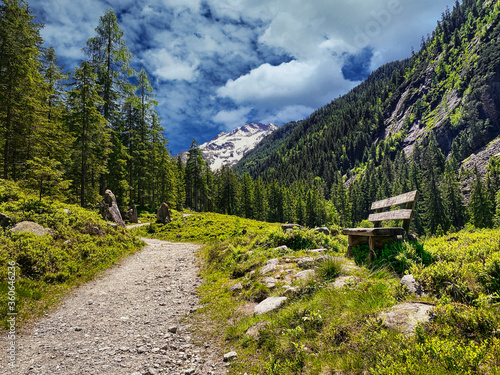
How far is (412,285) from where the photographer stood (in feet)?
14.5

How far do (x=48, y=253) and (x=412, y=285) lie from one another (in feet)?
41.8

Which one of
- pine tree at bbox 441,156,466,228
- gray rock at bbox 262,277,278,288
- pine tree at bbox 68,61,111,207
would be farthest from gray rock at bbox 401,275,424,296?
pine tree at bbox 441,156,466,228

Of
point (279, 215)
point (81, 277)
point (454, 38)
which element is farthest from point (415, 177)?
point (454, 38)

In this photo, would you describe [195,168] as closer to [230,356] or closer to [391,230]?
[391,230]

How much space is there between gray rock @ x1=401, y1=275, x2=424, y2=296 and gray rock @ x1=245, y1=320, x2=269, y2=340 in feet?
9.74

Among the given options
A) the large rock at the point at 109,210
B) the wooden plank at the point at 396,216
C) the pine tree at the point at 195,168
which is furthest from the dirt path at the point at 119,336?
the pine tree at the point at 195,168

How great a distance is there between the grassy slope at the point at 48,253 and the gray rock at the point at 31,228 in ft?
1.19

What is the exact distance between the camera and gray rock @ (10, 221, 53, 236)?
1038 cm

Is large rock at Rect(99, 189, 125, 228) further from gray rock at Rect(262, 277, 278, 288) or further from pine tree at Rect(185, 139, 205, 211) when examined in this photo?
pine tree at Rect(185, 139, 205, 211)

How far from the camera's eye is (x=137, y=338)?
583 cm

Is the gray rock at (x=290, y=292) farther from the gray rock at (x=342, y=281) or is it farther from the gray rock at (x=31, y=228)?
the gray rock at (x=31, y=228)

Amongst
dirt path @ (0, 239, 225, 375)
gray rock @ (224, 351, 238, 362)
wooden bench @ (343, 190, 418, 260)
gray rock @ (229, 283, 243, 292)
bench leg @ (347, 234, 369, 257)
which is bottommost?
gray rock @ (224, 351, 238, 362)

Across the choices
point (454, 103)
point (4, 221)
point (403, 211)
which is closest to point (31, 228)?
point (4, 221)

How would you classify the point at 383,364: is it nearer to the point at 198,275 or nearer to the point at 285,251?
the point at 285,251
